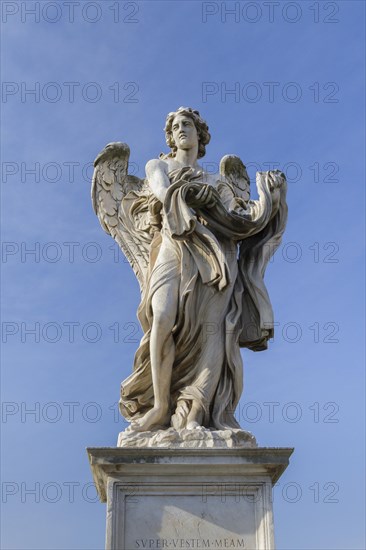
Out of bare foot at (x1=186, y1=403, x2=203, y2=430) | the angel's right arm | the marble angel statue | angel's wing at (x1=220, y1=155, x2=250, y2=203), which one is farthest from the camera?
angel's wing at (x1=220, y1=155, x2=250, y2=203)

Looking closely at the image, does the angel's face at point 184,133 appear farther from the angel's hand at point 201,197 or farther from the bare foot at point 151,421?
the bare foot at point 151,421

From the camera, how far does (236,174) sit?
10.3 meters

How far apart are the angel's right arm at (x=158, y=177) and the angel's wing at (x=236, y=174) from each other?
99 centimetres

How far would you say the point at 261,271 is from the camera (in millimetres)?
9195

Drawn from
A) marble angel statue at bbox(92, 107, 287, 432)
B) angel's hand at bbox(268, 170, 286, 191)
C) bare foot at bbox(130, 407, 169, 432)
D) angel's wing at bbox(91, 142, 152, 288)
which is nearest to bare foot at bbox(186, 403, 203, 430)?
marble angel statue at bbox(92, 107, 287, 432)

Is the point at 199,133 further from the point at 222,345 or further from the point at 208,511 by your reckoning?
the point at 208,511

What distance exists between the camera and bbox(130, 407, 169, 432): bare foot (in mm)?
8235

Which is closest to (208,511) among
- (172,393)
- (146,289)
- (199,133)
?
(172,393)

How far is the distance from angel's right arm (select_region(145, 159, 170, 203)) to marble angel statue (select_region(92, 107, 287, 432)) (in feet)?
0.04

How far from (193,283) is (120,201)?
1.71 m

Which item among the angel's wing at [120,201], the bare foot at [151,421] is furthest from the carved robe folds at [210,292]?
the angel's wing at [120,201]

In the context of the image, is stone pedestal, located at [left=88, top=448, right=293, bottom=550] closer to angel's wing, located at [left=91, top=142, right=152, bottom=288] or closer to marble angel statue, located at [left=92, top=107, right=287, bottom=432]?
marble angel statue, located at [left=92, top=107, right=287, bottom=432]

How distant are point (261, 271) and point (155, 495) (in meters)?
2.74

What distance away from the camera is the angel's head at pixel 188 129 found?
9.78 meters
